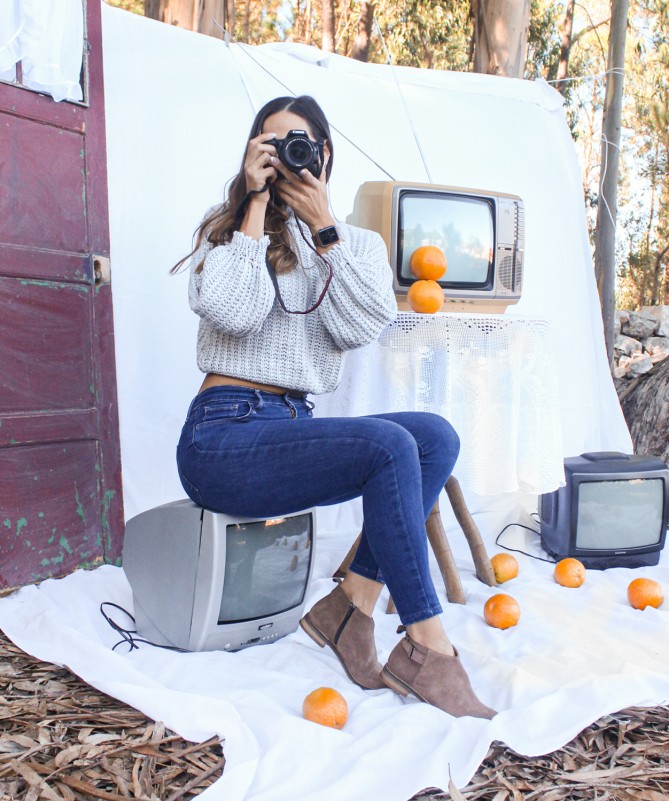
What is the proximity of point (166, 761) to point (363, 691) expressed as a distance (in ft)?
1.34

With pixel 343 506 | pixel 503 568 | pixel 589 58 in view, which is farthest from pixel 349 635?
pixel 589 58

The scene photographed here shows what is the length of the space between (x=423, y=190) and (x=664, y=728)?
144 centimetres

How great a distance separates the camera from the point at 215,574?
152cm

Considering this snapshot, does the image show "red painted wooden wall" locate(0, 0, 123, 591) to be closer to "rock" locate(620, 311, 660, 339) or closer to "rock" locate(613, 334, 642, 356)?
"rock" locate(613, 334, 642, 356)

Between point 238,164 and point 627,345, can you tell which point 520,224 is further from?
point 627,345

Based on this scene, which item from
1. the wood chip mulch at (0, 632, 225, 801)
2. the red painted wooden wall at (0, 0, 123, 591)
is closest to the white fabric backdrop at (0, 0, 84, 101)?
the red painted wooden wall at (0, 0, 123, 591)

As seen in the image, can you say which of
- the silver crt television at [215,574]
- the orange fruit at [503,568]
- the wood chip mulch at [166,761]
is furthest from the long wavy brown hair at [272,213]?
the orange fruit at [503,568]

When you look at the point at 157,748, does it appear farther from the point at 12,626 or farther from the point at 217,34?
the point at 217,34

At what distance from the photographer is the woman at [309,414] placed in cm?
133

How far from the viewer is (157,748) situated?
1.23 meters

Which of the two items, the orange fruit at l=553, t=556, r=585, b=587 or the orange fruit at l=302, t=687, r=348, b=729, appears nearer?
the orange fruit at l=302, t=687, r=348, b=729

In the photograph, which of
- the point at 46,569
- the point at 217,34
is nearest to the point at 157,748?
the point at 46,569

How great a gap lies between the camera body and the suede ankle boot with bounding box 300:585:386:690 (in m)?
0.86

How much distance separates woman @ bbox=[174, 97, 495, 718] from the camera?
133 cm
